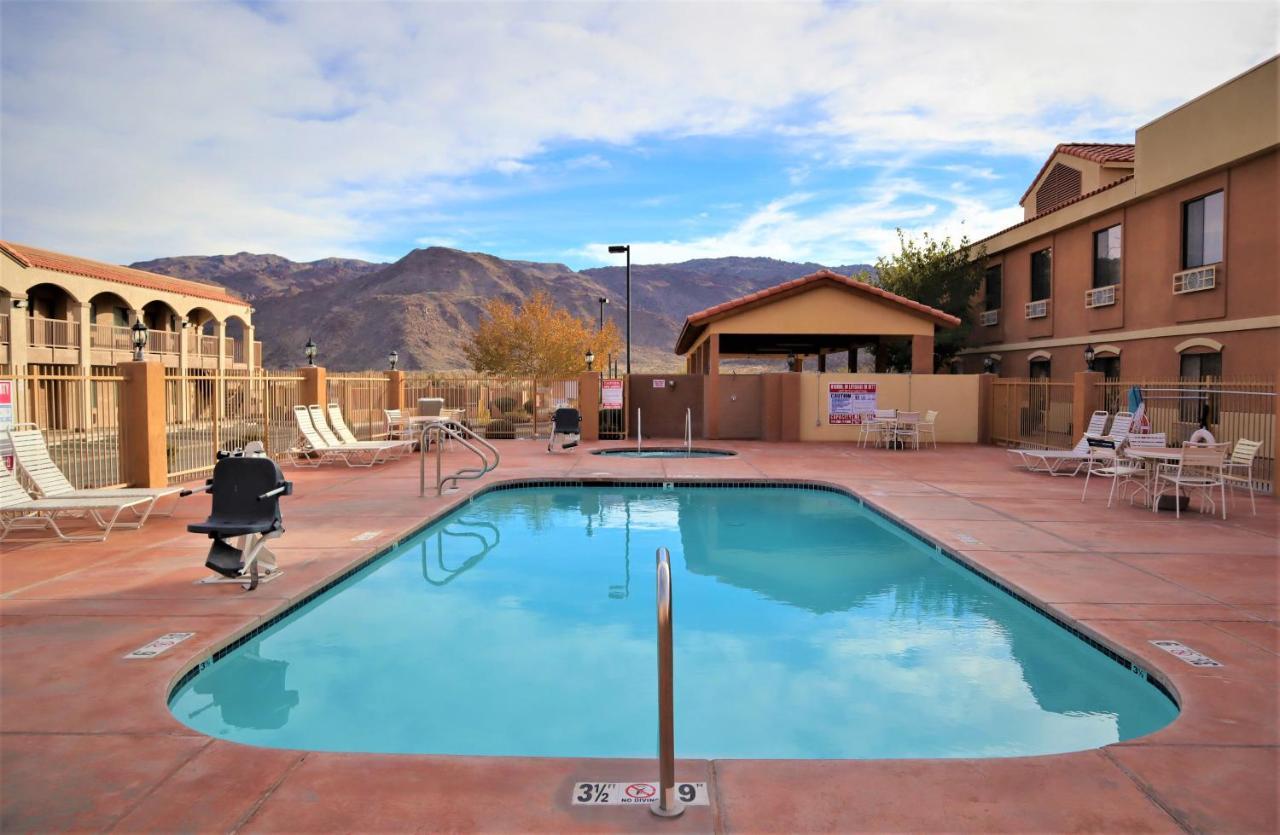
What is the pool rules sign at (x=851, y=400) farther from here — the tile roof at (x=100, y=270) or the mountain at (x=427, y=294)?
the mountain at (x=427, y=294)

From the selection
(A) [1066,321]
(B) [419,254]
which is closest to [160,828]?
(A) [1066,321]

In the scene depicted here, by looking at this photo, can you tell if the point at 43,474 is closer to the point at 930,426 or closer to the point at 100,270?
the point at 930,426

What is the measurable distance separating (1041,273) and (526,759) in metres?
26.6

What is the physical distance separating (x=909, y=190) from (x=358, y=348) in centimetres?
6671

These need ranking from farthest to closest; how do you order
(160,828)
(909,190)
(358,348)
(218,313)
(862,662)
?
1. (358,348)
2. (909,190)
3. (218,313)
4. (862,662)
5. (160,828)

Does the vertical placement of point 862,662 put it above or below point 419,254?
below

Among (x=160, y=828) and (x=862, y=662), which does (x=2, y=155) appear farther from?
(x=862, y=662)

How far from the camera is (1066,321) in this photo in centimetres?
2347

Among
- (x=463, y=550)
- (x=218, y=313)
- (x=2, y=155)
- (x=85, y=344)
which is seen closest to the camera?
(x=463, y=550)

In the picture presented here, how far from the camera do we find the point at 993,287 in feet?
94.0

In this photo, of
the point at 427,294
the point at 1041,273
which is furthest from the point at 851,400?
the point at 427,294

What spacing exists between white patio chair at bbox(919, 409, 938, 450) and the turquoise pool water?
37.2 feet

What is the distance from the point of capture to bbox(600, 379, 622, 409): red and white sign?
2139cm

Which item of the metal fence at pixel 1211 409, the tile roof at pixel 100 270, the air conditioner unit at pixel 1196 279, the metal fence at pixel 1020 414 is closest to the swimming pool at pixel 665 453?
the metal fence at pixel 1020 414
